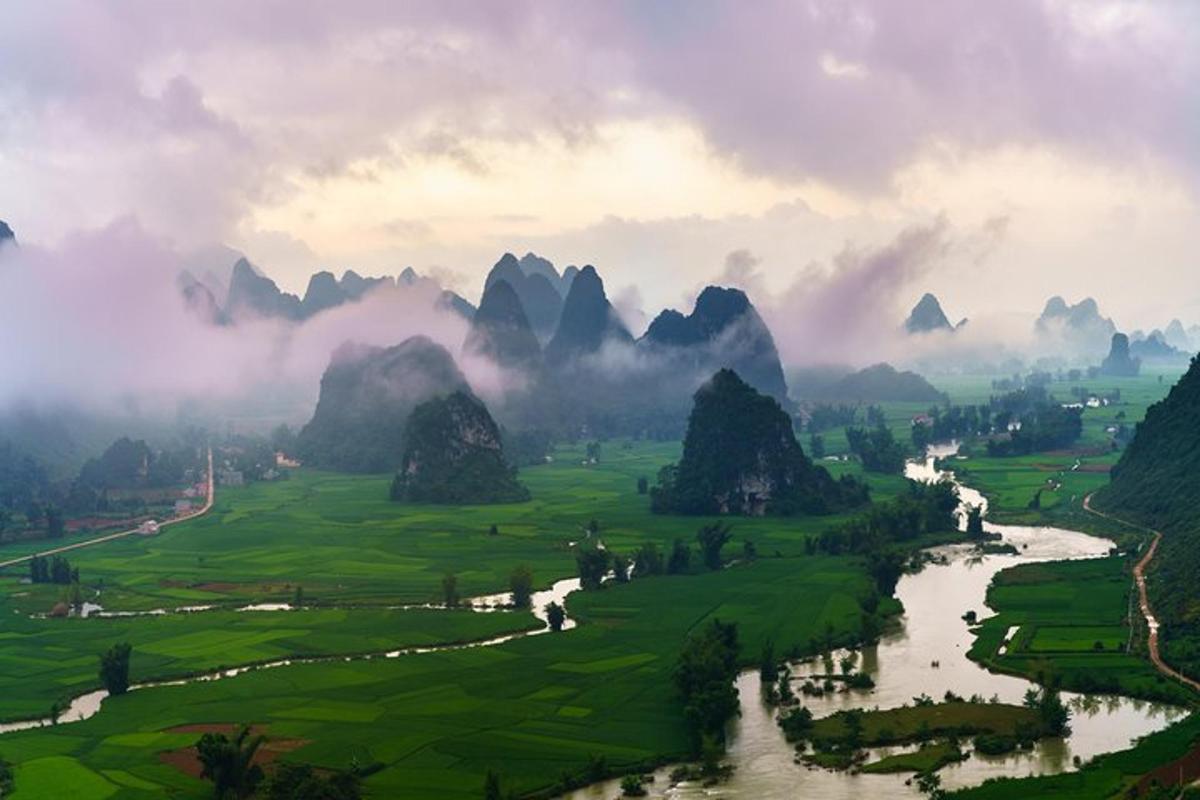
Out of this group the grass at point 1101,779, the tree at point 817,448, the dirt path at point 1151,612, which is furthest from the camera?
the tree at point 817,448

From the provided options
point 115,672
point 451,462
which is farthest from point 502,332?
point 115,672

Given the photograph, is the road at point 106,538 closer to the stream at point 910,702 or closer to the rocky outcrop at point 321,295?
the stream at point 910,702

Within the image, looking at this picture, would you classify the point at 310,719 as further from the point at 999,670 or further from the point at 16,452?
the point at 16,452

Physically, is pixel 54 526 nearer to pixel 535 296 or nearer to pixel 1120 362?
pixel 535 296

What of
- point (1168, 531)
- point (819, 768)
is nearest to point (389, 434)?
point (1168, 531)

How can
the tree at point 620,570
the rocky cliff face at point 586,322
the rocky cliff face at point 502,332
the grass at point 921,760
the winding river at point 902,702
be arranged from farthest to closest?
the rocky cliff face at point 586,322 < the rocky cliff face at point 502,332 < the tree at point 620,570 < the grass at point 921,760 < the winding river at point 902,702

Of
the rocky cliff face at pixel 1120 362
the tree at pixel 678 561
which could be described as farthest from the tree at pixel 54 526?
the rocky cliff face at pixel 1120 362

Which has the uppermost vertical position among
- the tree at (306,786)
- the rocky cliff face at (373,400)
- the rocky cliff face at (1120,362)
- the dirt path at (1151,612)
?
the rocky cliff face at (1120,362)
